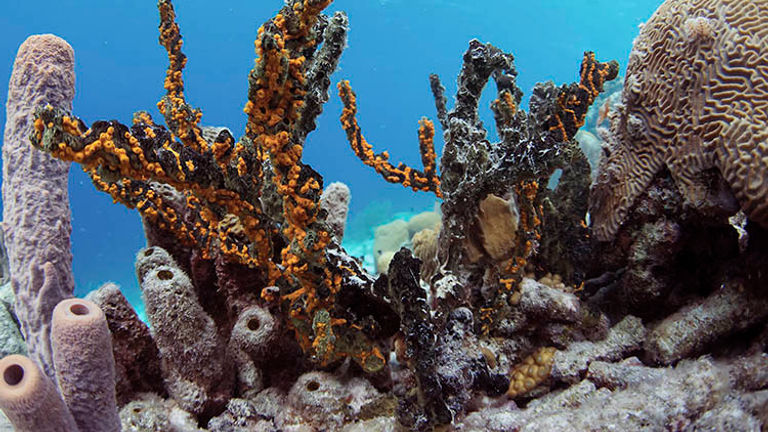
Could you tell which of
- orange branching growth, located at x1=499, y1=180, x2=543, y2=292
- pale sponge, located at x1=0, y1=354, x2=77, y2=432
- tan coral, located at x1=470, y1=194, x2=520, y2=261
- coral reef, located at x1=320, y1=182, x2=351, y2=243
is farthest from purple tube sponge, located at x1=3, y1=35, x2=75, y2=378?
orange branching growth, located at x1=499, y1=180, x2=543, y2=292

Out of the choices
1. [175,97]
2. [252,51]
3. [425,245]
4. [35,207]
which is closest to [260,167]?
[175,97]

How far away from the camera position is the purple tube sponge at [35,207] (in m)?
2.68

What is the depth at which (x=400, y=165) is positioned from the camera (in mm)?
4047

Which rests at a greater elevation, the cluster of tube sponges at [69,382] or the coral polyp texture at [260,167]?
the coral polyp texture at [260,167]

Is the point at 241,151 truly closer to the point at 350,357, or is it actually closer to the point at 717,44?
the point at 350,357

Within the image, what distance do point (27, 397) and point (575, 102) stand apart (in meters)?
3.89

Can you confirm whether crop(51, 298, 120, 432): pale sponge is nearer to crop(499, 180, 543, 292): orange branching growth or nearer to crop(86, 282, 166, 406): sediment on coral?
crop(86, 282, 166, 406): sediment on coral

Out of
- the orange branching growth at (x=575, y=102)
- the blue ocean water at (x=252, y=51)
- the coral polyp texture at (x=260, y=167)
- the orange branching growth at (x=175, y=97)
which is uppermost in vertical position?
the blue ocean water at (x=252, y=51)

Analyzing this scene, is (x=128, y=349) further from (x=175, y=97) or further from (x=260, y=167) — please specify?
(x=175, y=97)

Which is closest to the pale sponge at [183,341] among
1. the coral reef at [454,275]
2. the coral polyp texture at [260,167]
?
the coral reef at [454,275]

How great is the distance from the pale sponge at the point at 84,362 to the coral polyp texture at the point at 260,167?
1.94 feet

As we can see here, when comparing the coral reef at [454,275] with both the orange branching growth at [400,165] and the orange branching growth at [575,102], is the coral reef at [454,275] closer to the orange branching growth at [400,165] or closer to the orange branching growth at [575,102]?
the orange branching growth at [575,102]

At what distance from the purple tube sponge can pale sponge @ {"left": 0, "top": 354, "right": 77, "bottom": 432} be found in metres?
1.40

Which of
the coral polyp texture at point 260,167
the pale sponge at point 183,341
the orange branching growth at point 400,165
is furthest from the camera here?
the orange branching growth at point 400,165
